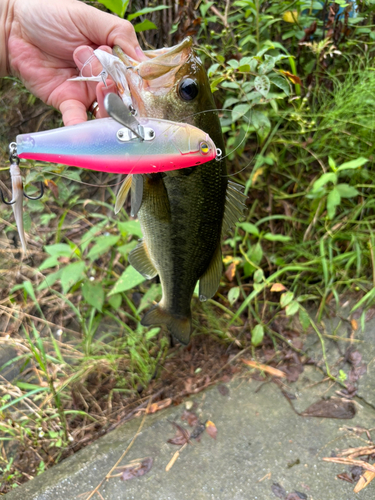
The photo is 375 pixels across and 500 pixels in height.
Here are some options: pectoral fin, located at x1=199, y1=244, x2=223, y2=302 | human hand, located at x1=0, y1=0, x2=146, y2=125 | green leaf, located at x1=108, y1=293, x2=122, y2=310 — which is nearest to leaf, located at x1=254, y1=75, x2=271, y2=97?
human hand, located at x1=0, y1=0, x2=146, y2=125

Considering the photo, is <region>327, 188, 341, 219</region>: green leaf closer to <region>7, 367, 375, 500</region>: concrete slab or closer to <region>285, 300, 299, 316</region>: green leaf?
<region>285, 300, 299, 316</region>: green leaf

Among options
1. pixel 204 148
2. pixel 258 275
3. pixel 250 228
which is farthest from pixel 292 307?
pixel 204 148

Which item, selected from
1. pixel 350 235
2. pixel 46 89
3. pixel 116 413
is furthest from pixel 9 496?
pixel 350 235

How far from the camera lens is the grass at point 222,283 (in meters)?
2.32

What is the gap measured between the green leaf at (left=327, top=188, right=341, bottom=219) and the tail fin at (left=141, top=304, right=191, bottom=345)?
1209mm

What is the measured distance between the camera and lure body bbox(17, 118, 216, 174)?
3.10 feet

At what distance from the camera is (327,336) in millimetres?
2596

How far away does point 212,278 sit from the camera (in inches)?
65.6

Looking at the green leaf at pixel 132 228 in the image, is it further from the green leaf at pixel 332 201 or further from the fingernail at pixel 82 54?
the green leaf at pixel 332 201

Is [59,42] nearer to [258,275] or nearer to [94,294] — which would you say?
[94,294]

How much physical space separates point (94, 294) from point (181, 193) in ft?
4.33

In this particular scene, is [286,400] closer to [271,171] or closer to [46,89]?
[271,171]

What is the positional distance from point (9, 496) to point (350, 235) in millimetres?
2565

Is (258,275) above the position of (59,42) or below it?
below
